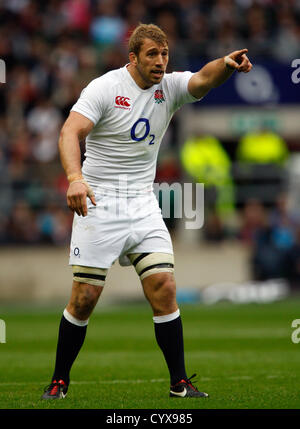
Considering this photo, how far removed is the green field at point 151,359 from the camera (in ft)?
22.8

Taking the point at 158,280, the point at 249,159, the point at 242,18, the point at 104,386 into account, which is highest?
the point at 242,18

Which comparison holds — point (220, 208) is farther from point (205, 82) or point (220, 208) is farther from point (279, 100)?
point (205, 82)

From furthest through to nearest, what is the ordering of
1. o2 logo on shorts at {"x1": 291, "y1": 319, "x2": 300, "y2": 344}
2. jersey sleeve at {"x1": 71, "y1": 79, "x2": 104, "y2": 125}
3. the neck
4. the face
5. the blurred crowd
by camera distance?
the blurred crowd < o2 logo on shorts at {"x1": 291, "y1": 319, "x2": 300, "y2": 344} < the neck < the face < jersey sleeve at {"x1": 71, "y1": 79, "x2": 104, "y2": 125}

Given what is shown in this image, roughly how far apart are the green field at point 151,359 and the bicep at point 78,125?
6.09ft

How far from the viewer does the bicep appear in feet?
22.6

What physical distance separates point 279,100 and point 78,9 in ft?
17.8

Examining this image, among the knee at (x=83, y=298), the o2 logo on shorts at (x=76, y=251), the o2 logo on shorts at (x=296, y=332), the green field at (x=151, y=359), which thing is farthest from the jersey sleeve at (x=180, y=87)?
the o2 logo on shorts at (x=296, y=332)

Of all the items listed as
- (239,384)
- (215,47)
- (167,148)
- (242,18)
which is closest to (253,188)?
(167,148)

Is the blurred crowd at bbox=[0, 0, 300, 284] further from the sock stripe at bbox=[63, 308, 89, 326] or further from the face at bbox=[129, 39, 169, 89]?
the face at bbox=[129, 39, 169, 89]

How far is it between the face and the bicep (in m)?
0.57

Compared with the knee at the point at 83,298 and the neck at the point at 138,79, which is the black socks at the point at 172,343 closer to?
the knee at the point at 83,298

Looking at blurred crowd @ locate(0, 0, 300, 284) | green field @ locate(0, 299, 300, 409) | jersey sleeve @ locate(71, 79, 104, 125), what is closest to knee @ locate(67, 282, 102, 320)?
green field @ locate(0, 299, 300, 409)

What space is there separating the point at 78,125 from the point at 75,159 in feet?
0.90
